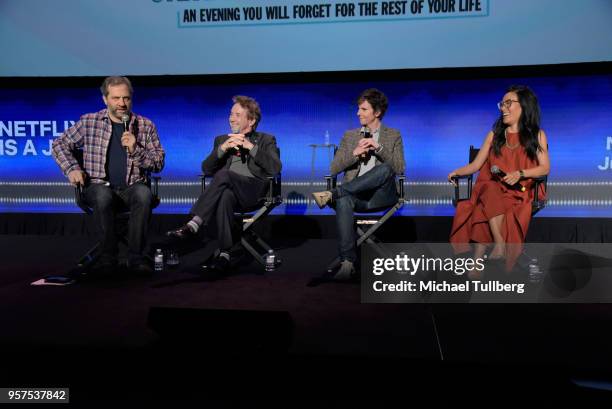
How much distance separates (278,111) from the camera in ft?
17.4

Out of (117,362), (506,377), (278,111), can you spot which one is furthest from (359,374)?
(278,111)

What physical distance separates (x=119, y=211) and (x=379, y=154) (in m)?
1.80

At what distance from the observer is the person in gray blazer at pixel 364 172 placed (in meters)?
3.50

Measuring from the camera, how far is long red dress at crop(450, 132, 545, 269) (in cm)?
331

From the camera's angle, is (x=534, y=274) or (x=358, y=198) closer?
(x=534, y=274)

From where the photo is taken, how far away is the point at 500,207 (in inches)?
130

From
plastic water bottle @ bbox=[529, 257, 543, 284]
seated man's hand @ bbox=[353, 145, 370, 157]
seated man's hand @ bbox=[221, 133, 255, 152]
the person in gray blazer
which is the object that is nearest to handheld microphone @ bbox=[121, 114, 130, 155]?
seated man's hand @ bbox=[221, 133, 255, 152]

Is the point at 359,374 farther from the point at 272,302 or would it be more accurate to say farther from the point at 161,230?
the point at 161,230

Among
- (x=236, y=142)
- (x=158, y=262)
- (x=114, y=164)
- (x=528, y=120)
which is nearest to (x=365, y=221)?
(x=236, y=142)

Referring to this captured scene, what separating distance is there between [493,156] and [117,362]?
253 cm

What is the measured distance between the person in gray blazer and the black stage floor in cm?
62

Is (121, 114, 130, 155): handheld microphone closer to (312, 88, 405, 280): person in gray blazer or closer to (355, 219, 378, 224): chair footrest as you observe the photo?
(312, 88, 405, 280): person in gray blazer

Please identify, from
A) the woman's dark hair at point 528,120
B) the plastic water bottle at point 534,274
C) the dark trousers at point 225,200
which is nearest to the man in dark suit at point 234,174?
the dark trousers at point 225,200

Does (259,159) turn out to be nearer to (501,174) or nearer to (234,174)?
(234,174)
